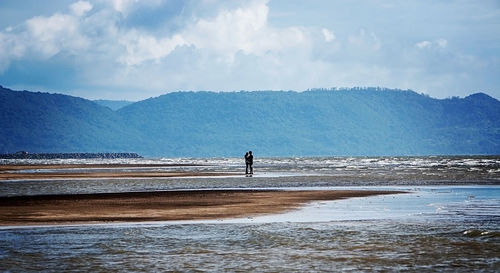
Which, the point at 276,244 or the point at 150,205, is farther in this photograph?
the point at 150,205

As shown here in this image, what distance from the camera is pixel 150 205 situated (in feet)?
99.7

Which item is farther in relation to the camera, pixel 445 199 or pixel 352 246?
pixel 445 199

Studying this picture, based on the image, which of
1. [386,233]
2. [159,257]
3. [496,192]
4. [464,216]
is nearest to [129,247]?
[159,257]

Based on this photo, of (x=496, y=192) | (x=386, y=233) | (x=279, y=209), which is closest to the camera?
(x=386, y=233)

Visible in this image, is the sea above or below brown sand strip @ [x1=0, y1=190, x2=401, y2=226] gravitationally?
below

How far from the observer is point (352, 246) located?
1745 cm

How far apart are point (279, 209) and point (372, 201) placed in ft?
17.2

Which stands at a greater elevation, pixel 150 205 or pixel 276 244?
pixel 150 205

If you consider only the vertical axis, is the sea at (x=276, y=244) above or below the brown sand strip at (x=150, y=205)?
below

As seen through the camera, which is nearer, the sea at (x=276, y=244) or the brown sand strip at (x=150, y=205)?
the sea at (x=276, y=244)

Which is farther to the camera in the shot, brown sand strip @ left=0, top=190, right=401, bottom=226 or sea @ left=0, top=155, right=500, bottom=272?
brown sand strip @ left=0, top=190, right=401, bottom=226

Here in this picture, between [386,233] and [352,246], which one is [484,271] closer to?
[352,246]

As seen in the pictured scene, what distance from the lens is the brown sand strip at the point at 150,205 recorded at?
25156 mm

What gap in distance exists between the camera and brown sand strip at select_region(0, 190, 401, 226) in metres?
25.2
